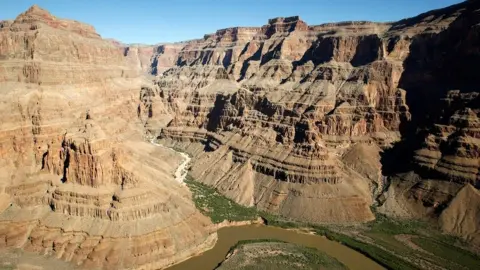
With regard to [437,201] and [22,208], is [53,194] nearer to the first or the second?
[22,208]

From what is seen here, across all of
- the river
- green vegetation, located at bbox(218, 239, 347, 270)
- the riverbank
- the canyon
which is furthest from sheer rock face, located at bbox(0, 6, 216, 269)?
green vegetation, located at bbox(218, 239, 347, 270)

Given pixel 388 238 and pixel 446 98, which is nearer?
pixel 388 238

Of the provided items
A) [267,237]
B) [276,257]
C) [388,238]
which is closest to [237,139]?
[267,237]

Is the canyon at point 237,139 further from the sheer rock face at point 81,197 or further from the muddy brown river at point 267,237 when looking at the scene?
the muddy brown river at point 267,237

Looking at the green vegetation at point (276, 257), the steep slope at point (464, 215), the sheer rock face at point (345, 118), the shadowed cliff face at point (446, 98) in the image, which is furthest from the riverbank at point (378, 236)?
the shadowed cliff face at point (446, 98)

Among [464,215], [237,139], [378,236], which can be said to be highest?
[237,139]

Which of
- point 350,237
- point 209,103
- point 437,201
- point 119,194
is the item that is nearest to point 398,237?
point 350,237

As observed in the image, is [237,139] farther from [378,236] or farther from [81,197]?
[81,197]

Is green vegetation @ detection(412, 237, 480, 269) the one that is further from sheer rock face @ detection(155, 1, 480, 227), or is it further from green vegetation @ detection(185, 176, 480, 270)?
sheer rock face @ detection(155, 1, 480, 227)
